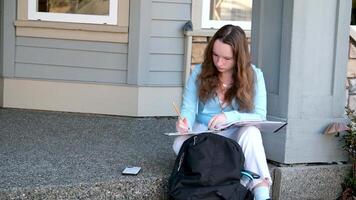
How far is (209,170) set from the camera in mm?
3303

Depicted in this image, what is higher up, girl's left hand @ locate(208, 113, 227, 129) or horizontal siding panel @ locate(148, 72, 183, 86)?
horizontal siding panel @ locate(148, 72, 183, 86)

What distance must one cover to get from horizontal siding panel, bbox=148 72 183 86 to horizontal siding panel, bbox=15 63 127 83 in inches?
10.8

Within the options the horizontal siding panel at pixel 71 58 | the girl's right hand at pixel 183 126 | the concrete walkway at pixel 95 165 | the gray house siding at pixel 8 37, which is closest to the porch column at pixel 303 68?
the concrete walkway at pixel 95 165

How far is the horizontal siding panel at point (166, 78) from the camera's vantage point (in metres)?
6.03

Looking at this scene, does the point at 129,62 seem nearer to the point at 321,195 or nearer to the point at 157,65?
the point at 157,65

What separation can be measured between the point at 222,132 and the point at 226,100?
194 mm

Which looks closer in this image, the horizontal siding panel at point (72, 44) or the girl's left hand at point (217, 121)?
the girl's left hand at point (217, 121)

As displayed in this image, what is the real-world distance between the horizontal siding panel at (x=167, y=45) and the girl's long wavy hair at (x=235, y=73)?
7.40 feet

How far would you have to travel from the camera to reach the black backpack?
3285 millimetres

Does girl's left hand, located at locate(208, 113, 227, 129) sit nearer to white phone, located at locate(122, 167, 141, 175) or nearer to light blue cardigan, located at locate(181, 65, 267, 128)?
light blue cardigan, located at locate(181, 65, 267, 128)

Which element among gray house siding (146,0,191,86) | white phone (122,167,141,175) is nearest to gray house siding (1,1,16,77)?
gray house siding (146,0,191,86)

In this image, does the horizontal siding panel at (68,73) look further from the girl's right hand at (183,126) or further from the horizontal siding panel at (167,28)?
the girl's right hand at (183,126)

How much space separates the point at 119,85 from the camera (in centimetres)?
598

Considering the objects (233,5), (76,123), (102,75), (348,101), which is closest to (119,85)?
(102,75)
